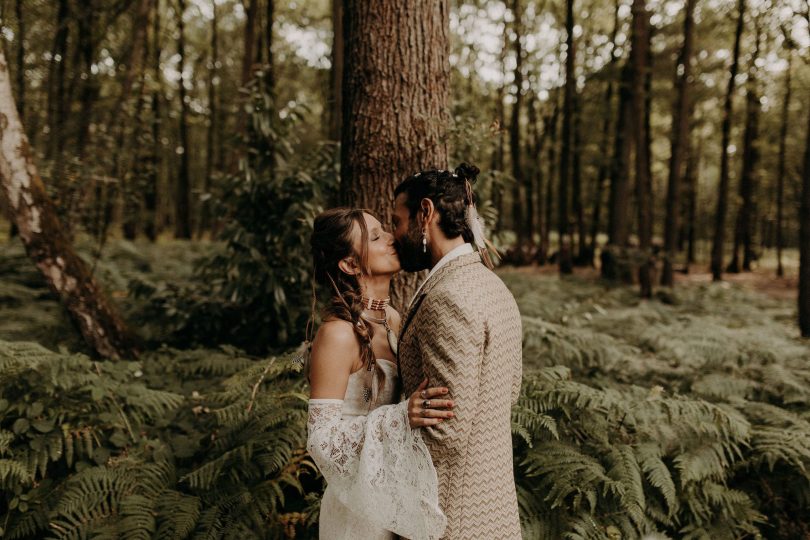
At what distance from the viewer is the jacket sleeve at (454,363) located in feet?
5.75

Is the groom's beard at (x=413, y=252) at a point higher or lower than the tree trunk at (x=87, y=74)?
lower

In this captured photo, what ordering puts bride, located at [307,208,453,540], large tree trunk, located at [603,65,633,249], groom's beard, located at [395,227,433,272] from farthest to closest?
large tree trunk, located at [603,65,633,249] < groom's beard, located at [395,227,433,272] < bride, located at [307,208,453,540]

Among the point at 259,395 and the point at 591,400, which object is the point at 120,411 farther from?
the point at 591,400

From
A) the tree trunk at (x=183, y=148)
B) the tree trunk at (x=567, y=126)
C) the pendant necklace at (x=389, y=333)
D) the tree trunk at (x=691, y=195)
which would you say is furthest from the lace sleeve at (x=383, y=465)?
the tree trunk at (x=691, y=195)

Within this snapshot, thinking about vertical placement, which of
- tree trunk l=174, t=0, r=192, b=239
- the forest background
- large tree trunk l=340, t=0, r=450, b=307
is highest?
tree trunk l=174, t=0, r=192, b=239

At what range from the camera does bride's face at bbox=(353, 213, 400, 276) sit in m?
2.20

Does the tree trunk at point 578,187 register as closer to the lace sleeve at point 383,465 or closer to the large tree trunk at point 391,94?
the large tree trunk at point 391,94

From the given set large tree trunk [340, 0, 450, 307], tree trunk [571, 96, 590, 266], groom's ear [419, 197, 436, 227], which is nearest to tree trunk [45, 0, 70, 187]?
large tree trunk [340, 0, 450, 307]

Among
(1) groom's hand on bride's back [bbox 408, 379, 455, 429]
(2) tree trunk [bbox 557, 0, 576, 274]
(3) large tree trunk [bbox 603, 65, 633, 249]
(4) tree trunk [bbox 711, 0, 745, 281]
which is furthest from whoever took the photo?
(4) tree trunk [bbox 711, 0, 745, 281]

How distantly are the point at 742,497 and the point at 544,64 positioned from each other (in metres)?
20.4

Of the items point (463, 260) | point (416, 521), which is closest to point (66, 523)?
point (416, 521)

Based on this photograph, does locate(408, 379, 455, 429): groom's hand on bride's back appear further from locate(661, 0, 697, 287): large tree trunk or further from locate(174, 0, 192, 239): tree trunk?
locate(174, 0, 192, 239): tree trunk

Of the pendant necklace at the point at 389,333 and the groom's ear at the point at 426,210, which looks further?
the pendant necklace at the point at 389,333

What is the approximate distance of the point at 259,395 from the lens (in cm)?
378
